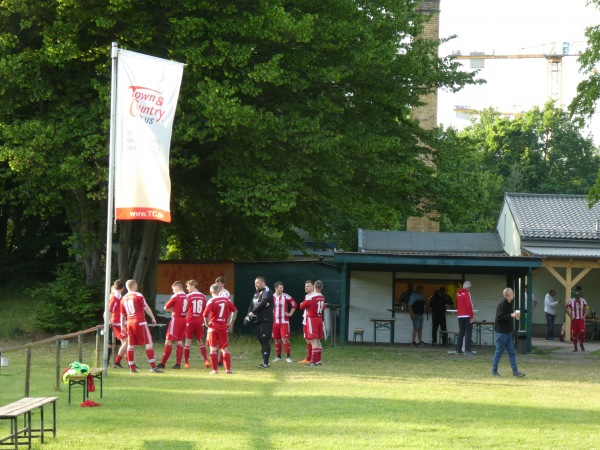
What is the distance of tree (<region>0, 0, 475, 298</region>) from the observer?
2475 cm

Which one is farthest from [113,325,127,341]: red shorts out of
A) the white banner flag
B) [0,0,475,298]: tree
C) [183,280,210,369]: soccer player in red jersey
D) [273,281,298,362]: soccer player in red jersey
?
[0,0,475,298]: tree

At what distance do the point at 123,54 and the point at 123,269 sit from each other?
11.8 m

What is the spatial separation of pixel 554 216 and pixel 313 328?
18.8 m

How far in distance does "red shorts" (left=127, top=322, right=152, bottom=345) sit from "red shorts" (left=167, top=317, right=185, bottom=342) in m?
0.94

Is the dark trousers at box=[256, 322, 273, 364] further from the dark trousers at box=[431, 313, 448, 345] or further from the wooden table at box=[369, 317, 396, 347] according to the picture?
the dark trousers at box=[431, 313, 448, 345]

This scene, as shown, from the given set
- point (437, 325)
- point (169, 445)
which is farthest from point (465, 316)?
point (169, 445)

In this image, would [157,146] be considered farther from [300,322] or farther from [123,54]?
[300,322]

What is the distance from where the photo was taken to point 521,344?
25.9 meters

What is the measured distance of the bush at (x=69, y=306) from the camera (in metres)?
28.0

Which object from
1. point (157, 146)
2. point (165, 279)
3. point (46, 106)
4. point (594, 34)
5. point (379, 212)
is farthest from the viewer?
point (165, 279)

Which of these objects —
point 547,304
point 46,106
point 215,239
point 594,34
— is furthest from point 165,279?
point 594,34

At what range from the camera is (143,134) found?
16812 mm

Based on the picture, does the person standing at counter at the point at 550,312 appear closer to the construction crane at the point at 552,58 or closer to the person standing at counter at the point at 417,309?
the person standing at counter at the point at 417,309

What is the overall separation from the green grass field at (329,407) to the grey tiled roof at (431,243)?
9847mm
